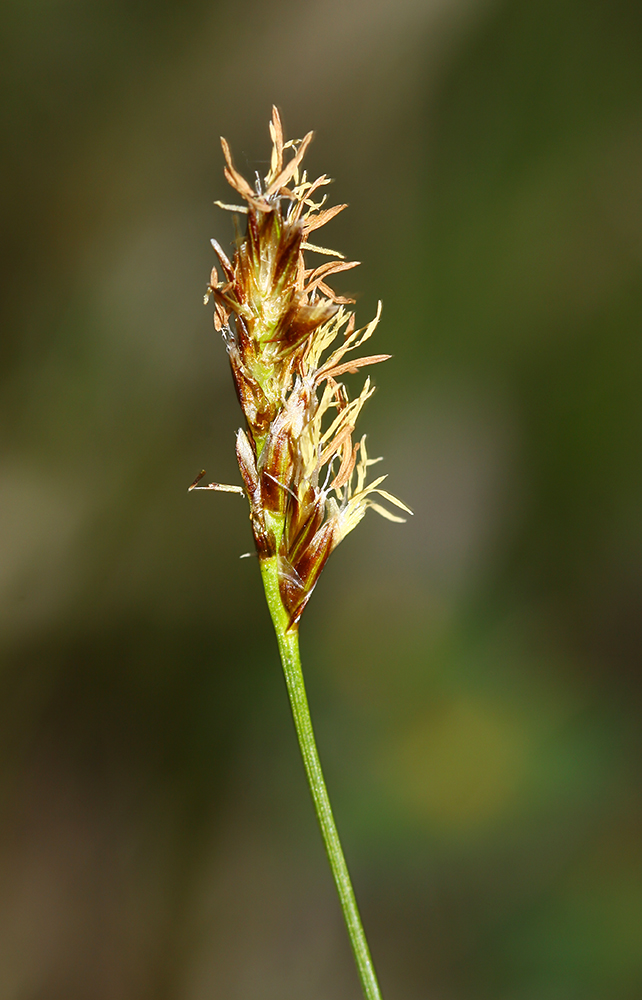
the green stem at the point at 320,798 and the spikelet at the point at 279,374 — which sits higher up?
the spikelet at the point at 279,374

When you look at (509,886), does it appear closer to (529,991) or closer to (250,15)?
(529,991)

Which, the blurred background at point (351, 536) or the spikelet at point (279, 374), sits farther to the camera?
the blurred background at point (351, 536)

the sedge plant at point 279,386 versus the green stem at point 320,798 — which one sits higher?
the sedge plant at point 279,386

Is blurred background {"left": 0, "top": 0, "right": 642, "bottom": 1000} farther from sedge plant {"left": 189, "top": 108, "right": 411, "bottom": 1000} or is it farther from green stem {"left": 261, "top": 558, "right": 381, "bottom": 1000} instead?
sedge plant {"left": 189, "top": 108, "right": 411, "bottom": 1000}

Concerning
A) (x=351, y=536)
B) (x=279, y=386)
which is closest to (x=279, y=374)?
(x=279, y=386)

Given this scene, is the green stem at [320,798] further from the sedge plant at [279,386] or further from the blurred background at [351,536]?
the blurred background at [351,536]

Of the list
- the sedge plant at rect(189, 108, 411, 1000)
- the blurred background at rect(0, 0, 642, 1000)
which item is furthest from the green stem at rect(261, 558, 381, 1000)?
the blurred background at rect(0, 0, 642, 1000)

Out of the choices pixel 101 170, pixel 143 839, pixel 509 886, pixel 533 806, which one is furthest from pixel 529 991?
pixel 101 170

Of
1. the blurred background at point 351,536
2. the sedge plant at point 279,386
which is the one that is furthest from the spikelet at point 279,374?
the blurred background at point 351,536

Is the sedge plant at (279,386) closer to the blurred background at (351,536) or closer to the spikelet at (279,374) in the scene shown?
the spikelet at (279,374)

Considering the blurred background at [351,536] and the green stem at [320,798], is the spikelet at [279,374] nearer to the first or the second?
the green stem at [320,798]
